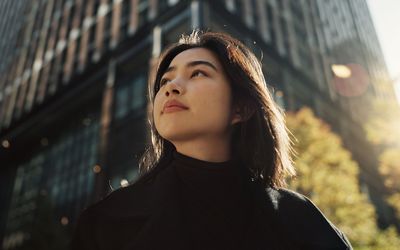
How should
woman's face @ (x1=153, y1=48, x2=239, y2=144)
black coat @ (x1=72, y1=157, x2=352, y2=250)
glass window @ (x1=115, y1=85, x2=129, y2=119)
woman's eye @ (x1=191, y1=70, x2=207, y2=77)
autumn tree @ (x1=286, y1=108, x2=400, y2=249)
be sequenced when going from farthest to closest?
glass window @ (x1=115, y1=85, x2=129, y2=119)
autumn tree @ (x1=286, y1=108, x2=400, y2=249)
woman's eye @ (x1=191, y1=70, x2=207, y2=77)
woman's face @ (x1=153, y1=48, x2=239, y2=144)
black coat @ (x1=72, y1=157, x2=352, y2=250)

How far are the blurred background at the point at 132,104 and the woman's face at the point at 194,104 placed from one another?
31.1ft

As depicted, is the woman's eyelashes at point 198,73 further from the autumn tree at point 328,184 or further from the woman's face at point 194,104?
the autumn tree at point 328,184

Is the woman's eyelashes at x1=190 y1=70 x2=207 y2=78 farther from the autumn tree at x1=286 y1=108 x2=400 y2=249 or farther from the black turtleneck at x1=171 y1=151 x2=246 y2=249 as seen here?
the autumn tree at x1=286 y1=108 x2=400 y2=249

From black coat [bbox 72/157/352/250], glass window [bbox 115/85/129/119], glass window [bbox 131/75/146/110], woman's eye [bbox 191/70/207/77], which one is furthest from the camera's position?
glass window [bbox 115/85/129/119]

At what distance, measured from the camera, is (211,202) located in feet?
5.63

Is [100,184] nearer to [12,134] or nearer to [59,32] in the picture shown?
[12,134]

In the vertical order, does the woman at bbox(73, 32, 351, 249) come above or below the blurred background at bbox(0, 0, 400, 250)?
above

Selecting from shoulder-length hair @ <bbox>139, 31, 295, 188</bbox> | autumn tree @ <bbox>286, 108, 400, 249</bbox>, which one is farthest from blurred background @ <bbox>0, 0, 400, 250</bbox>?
shoulder-length hair @ <bbox>139, 31, 295, 188</bbox>

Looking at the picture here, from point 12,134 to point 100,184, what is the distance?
16278 millimetres

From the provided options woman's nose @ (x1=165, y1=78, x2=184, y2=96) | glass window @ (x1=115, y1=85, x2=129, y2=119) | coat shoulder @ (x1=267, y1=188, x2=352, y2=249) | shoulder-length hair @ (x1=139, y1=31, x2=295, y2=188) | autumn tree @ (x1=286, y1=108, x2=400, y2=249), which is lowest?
autumn tree @ (x1=286, y1=108, x2=400, y2=249)

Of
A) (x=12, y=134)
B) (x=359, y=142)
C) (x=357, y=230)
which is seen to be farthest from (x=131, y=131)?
(x=359, y=142)

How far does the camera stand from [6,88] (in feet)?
129

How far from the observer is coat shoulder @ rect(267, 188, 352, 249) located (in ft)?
5.46

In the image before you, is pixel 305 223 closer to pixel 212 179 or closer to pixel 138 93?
pixel 212 179
